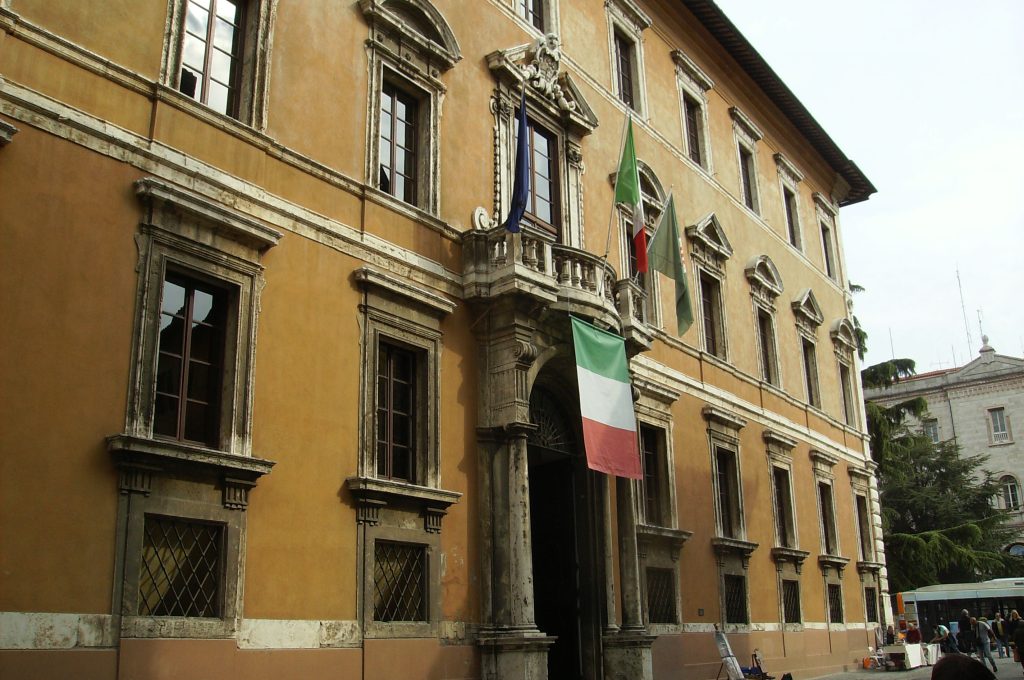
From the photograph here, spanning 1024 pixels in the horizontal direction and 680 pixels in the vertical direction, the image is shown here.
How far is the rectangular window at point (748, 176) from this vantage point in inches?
939

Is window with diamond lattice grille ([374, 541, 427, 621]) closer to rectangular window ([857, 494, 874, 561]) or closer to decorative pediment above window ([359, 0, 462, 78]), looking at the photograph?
decorative pediment above window ([359, 0, 462, 78])

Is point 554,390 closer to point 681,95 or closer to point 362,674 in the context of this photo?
point 362,674

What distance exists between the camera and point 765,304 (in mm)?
22703

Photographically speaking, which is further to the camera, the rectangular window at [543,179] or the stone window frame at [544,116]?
the rectangular window at [543,179]

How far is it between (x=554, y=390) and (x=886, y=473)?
2748cm

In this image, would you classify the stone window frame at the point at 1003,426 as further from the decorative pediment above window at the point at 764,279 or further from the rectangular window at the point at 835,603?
the decorative pediment above window at the point at 764,279

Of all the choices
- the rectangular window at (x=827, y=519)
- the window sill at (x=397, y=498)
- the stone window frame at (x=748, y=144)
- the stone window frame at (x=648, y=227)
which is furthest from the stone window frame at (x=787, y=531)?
the window sill at (x=397, y=498)

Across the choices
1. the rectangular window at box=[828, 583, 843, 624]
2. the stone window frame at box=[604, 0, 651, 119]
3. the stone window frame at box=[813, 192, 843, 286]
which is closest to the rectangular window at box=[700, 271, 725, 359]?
the stone window frame at box=[604, 0, 651, 119]

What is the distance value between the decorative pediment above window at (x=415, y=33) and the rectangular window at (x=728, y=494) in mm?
9318

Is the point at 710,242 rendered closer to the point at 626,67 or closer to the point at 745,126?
the point at 626,67

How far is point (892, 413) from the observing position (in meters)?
35.6

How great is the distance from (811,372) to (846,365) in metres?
2.97

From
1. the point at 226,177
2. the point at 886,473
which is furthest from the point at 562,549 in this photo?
the point at 886,473

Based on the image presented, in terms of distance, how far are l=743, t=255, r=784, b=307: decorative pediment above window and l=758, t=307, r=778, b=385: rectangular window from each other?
1.13 feet
